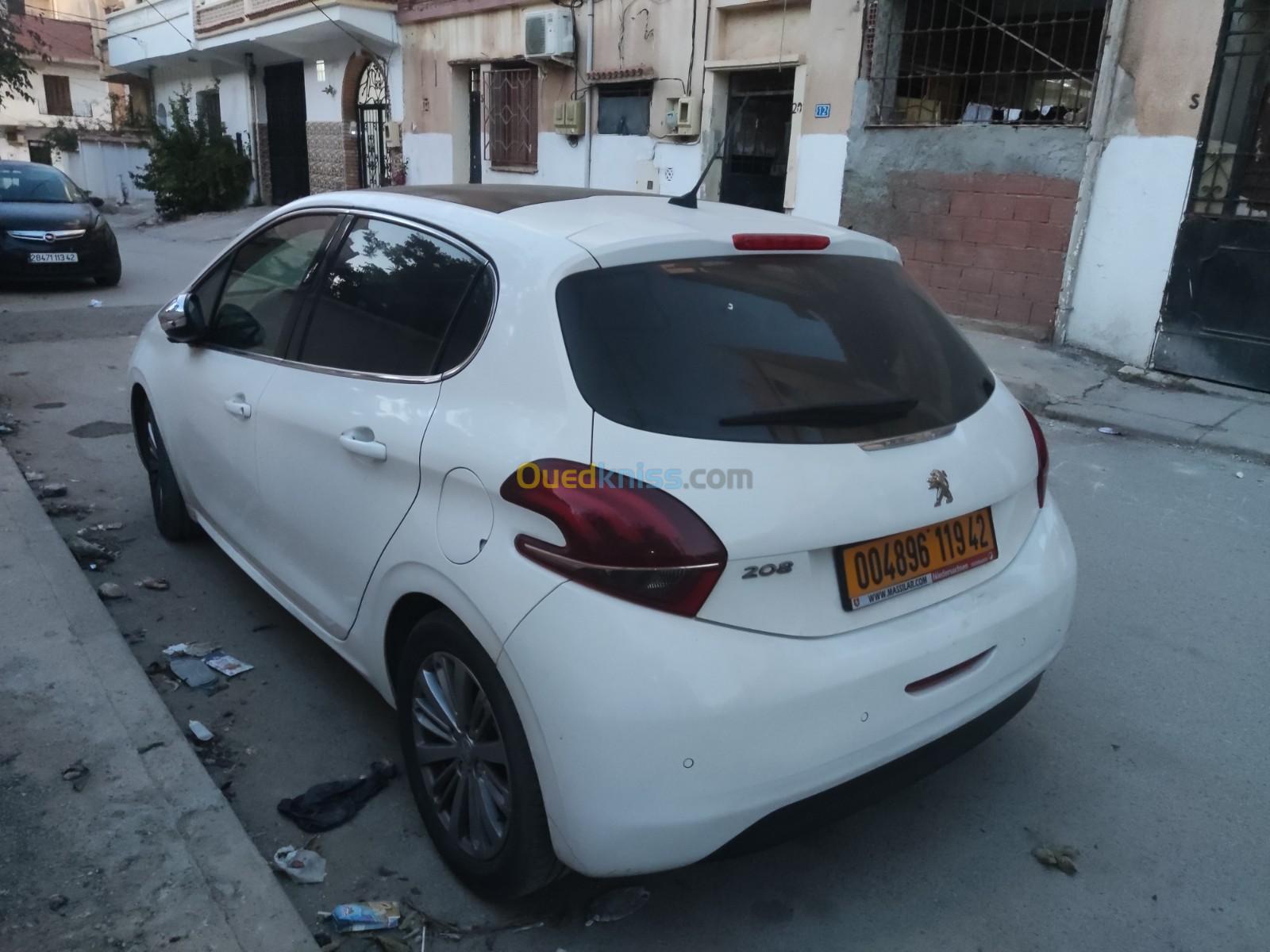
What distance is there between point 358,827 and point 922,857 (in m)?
1.55

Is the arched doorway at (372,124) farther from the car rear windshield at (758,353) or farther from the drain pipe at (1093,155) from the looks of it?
the car rear windshield at (758,353)

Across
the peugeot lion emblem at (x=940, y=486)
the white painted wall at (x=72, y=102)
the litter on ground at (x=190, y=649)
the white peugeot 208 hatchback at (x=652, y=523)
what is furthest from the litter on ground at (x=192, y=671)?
the white painted wall at (x=72, y=102)

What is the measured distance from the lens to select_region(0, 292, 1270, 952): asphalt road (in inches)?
96.9

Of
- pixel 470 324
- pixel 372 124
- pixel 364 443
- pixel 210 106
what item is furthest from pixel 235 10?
pixel 470 324

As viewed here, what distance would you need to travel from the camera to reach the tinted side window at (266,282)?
3.41 m

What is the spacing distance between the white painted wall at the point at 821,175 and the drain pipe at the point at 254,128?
1650cm

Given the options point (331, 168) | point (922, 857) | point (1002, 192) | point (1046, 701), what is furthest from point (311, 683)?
point (331, 168)

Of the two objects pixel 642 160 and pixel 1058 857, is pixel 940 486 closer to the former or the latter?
pixel 1058 857

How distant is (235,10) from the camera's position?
21297 mm

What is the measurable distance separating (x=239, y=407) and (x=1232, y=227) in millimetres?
7815

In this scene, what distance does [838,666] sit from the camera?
2.15 m

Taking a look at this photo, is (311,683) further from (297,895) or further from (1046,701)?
(1046,701)

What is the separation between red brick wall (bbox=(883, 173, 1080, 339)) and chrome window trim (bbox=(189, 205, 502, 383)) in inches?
266

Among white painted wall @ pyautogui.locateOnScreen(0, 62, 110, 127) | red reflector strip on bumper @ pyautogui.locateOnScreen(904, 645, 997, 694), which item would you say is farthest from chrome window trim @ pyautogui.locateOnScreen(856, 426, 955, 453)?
white painted wall @ pyautogui.locateOnScreen(0, 62, 110, 127)
